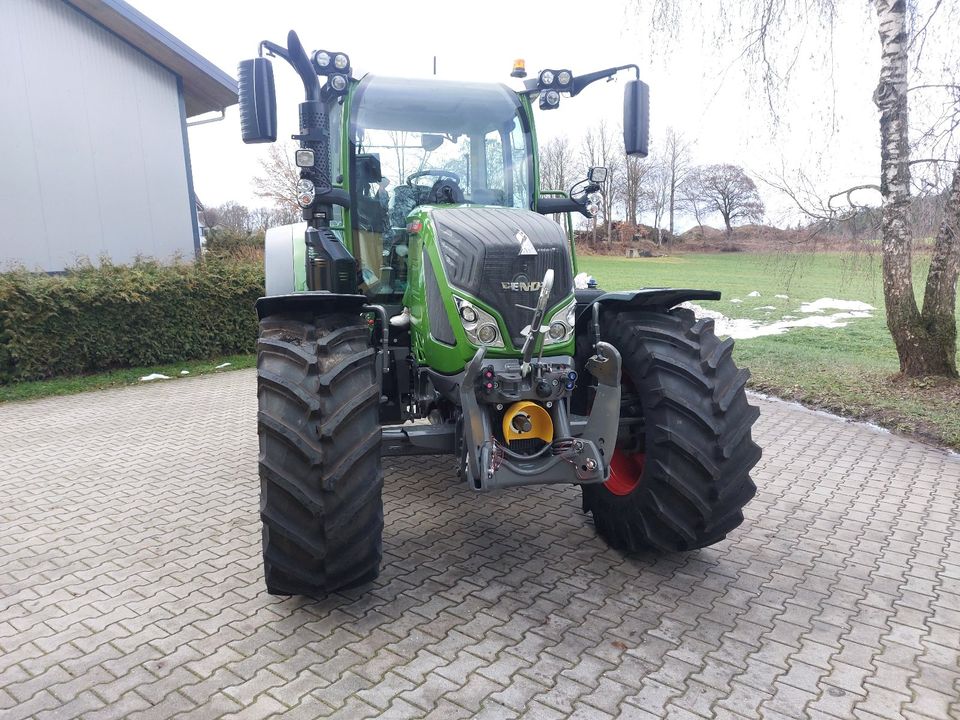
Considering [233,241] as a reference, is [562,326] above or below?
below

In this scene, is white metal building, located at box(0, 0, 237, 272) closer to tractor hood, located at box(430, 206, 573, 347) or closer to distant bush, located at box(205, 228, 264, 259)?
distant bush, located at box(205, 228, 264, 259)

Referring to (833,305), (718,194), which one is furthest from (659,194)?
(833,305)

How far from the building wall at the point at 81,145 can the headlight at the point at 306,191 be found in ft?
28.0

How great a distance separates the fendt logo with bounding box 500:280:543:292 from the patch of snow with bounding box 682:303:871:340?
31.7 ft

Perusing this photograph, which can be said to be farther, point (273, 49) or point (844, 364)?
point (844, 364)

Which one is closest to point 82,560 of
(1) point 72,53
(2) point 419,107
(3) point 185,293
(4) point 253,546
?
(4) point 253,546

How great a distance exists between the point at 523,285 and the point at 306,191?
1.53 meters

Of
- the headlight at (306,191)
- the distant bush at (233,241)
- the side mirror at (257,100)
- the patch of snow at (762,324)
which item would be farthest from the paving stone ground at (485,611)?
the distant bush at (233,241)

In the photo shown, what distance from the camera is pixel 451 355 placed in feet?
11.5

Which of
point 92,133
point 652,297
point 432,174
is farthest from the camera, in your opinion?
point 92,133

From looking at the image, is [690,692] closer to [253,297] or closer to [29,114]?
[253,297]

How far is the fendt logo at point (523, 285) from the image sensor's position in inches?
134

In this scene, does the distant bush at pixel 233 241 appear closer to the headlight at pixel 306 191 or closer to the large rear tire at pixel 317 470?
the headlight at pixel 306 191

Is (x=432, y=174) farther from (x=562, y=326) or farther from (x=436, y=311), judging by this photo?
(x=562, y=326)
